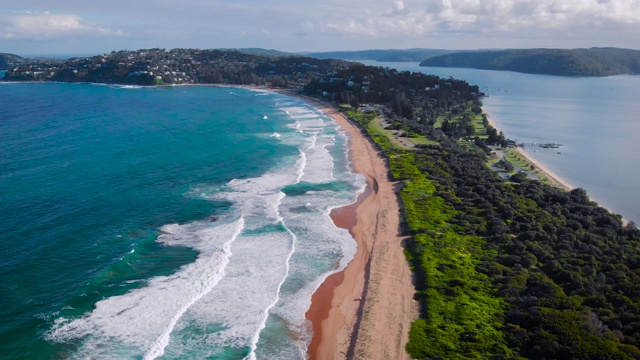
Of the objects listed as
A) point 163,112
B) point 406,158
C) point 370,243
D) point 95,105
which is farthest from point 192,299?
point 95,105

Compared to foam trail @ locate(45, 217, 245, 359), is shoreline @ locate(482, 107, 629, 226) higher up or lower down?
higher up

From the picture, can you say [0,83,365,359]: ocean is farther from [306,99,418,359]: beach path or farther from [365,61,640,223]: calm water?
[365,61,640,223]: calm water

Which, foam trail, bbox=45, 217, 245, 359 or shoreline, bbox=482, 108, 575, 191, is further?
shoreline, bbox=482, 108, 575, 191

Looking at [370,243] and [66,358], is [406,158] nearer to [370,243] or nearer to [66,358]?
[370,243]

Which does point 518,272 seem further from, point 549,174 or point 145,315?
point 549,174

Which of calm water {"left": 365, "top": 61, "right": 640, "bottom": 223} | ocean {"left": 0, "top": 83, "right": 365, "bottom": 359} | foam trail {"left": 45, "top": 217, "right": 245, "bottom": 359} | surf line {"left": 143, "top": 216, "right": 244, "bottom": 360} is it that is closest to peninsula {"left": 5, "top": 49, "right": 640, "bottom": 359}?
ocean {"left": 0, "top": 83, "right": 365, "bottom": 359}
